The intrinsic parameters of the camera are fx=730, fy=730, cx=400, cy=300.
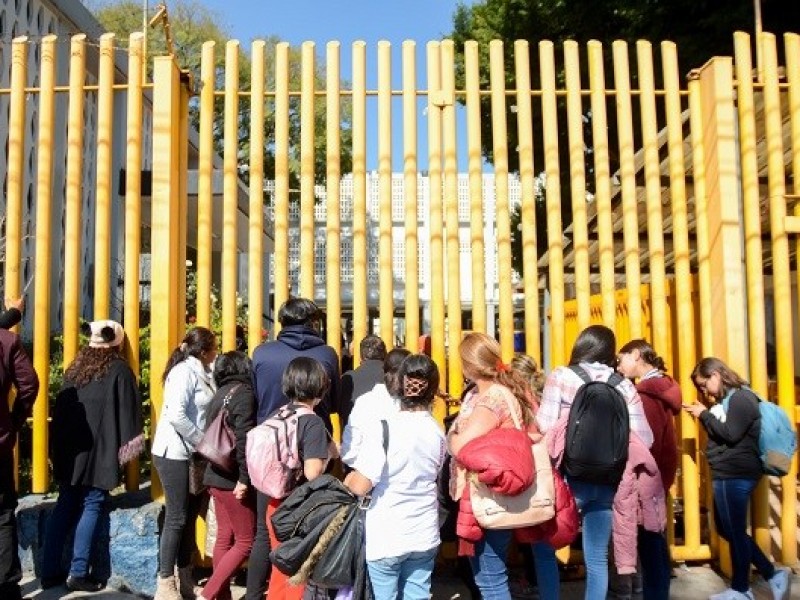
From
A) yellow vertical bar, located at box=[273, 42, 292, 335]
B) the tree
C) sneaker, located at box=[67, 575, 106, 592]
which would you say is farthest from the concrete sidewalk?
the tree

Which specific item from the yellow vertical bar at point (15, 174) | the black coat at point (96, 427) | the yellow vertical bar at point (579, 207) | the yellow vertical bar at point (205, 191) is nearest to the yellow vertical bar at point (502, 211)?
the yellow vertical bar at point (579, 207)

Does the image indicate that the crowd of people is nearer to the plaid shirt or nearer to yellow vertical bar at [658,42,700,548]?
the plaid shirt

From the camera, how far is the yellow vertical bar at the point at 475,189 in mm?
4676

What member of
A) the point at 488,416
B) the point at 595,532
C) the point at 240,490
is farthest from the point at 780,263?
the point at 240,490

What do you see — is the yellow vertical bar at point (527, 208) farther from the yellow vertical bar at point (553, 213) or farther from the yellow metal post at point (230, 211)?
the yellow metal post at point (230, 211)

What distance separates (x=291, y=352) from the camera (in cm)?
389

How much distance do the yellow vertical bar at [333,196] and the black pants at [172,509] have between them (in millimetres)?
1198

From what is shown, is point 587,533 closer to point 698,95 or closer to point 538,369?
point 538,369

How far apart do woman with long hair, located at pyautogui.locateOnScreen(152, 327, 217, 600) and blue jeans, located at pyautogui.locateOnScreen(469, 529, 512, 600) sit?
5.55ft

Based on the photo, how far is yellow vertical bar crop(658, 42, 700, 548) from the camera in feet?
15.4

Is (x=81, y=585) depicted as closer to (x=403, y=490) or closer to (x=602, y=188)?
(x=403, y=490)

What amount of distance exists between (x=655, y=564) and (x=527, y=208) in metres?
2.28

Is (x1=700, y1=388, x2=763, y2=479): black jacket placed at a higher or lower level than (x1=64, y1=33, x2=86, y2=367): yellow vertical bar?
lower

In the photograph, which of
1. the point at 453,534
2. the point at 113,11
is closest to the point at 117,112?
the point at 453,534
